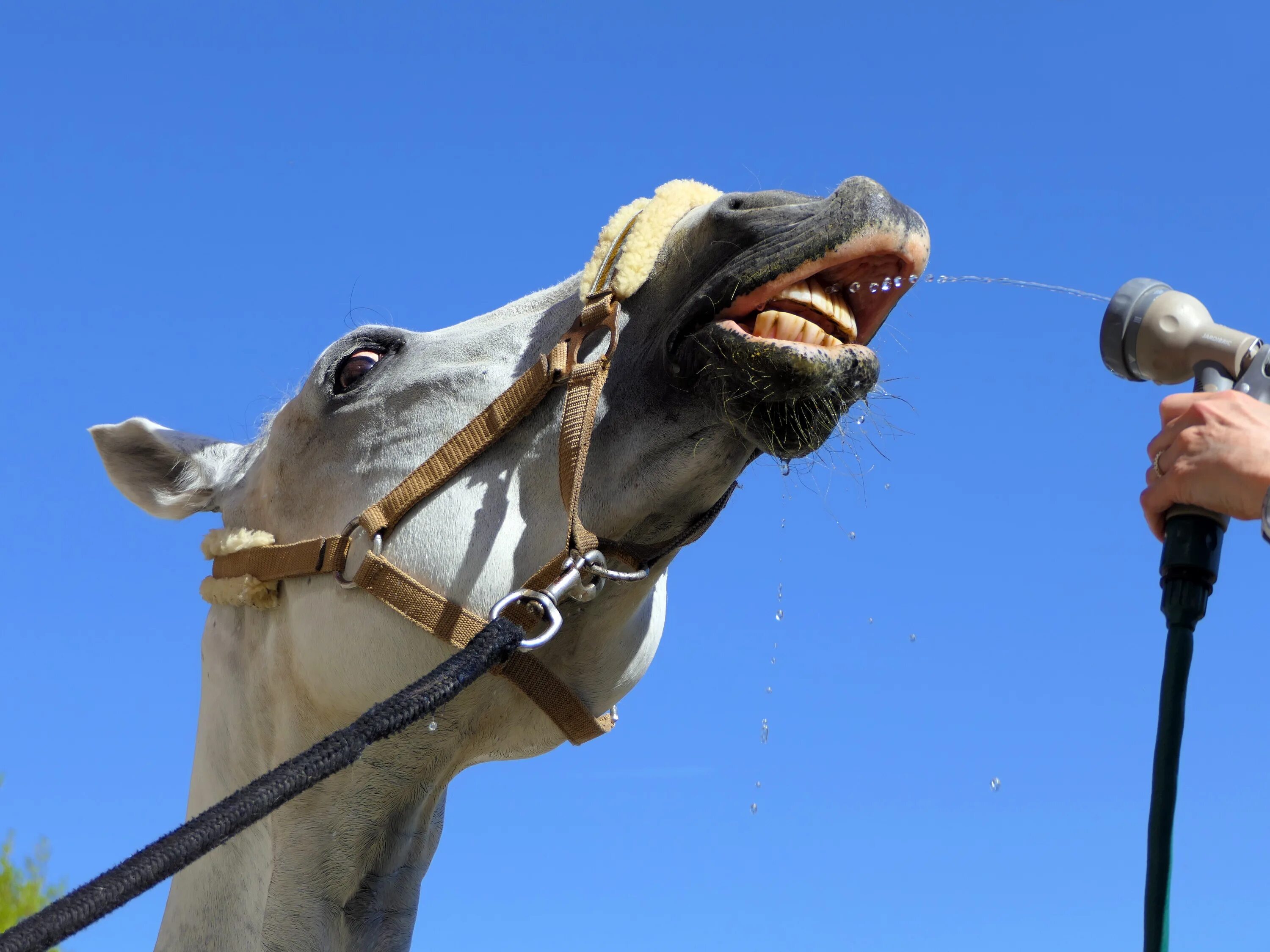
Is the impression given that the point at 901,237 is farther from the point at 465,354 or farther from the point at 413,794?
the point at 413,794

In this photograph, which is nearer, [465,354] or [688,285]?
[688,285]

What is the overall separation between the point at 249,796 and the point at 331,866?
85 centimetres

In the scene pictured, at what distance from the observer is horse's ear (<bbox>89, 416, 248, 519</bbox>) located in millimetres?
3926

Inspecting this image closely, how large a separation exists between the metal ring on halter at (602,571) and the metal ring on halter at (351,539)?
590mm

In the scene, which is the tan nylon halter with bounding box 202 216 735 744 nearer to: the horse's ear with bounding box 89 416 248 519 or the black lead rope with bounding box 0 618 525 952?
the black lead rope with bounding box 0 618 525 952

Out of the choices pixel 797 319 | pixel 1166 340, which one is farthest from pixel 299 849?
pixel 1166 340

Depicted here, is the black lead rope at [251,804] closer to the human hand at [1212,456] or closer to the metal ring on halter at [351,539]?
the metal ring on halter at [351,539]

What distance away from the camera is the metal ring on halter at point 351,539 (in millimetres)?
3115

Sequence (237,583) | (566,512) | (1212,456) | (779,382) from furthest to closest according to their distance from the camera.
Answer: (237,583), (566,512), (779,382), (1212,456)

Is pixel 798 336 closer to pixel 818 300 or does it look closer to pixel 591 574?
pixel 818 300

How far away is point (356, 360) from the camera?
139 inches

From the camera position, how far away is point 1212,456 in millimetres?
1880

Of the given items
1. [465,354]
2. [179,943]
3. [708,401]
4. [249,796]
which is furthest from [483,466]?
[179,943]

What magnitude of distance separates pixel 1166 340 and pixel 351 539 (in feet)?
6.34
